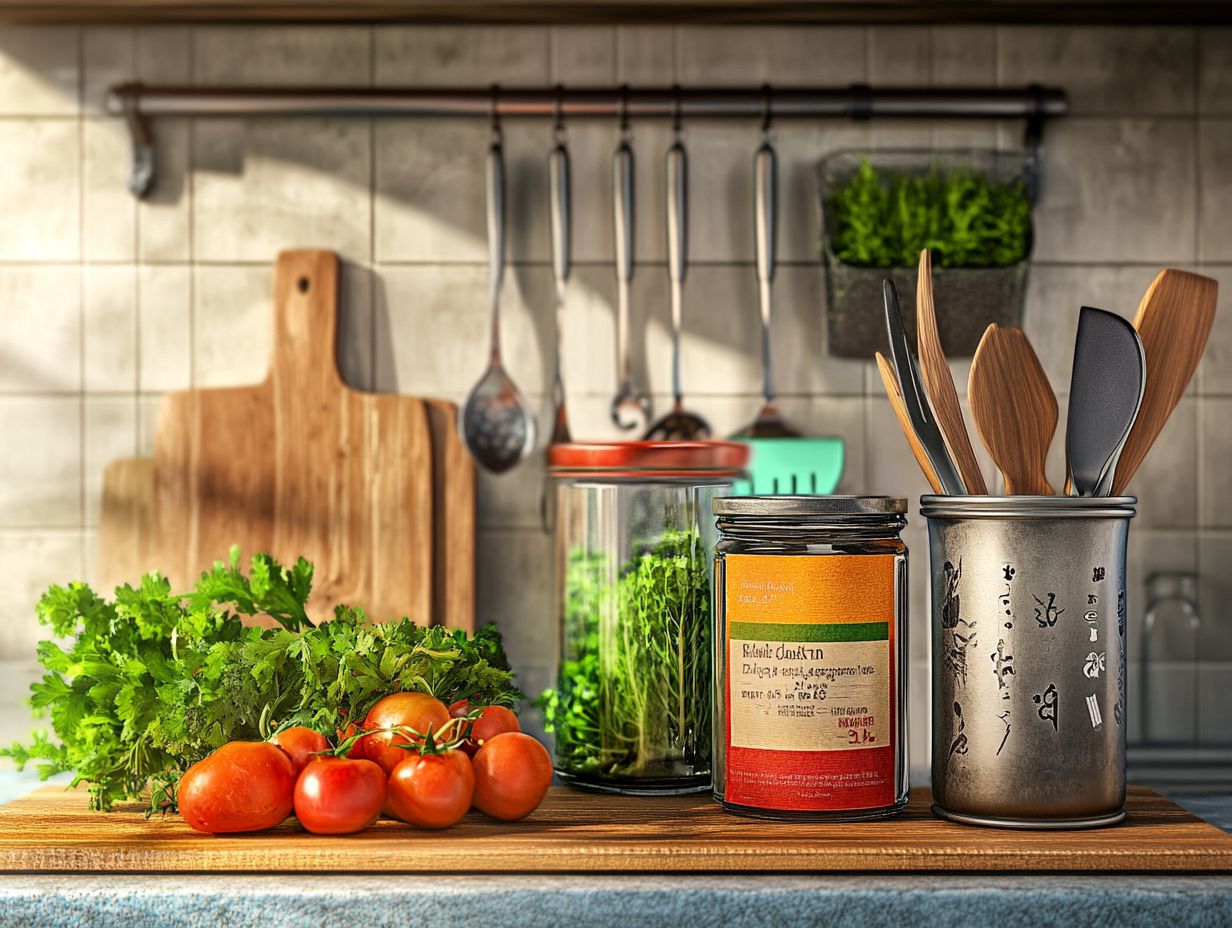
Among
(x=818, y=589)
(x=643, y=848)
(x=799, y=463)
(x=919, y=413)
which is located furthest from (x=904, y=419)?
(x=799, y=463)

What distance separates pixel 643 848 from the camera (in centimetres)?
59

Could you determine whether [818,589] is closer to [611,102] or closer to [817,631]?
[817,631]

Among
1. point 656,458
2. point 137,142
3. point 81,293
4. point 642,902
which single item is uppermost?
point 137,142

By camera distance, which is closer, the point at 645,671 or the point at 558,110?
the point at 645,671

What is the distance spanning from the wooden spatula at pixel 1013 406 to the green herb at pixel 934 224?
662 mm

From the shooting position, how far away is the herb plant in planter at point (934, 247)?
1283 mm

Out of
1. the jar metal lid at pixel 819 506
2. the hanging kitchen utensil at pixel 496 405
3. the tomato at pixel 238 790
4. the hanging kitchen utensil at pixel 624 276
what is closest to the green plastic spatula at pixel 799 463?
the hanging kitchen utensil at pixel 624 276

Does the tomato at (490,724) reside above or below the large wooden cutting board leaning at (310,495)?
below

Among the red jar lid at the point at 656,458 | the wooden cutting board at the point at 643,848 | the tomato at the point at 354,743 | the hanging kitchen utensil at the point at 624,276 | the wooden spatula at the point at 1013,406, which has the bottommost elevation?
the wooden cutting board at the point at 643,848

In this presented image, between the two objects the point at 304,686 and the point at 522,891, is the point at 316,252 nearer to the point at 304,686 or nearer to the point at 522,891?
the point at 304,686

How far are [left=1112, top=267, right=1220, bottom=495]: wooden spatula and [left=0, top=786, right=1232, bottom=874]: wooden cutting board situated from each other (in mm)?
186

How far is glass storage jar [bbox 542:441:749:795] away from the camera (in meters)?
0.70

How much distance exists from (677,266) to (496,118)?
10.3 inches

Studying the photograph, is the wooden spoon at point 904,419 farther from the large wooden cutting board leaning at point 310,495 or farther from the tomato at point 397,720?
the large wooden cutting board leaning at point 310,495
